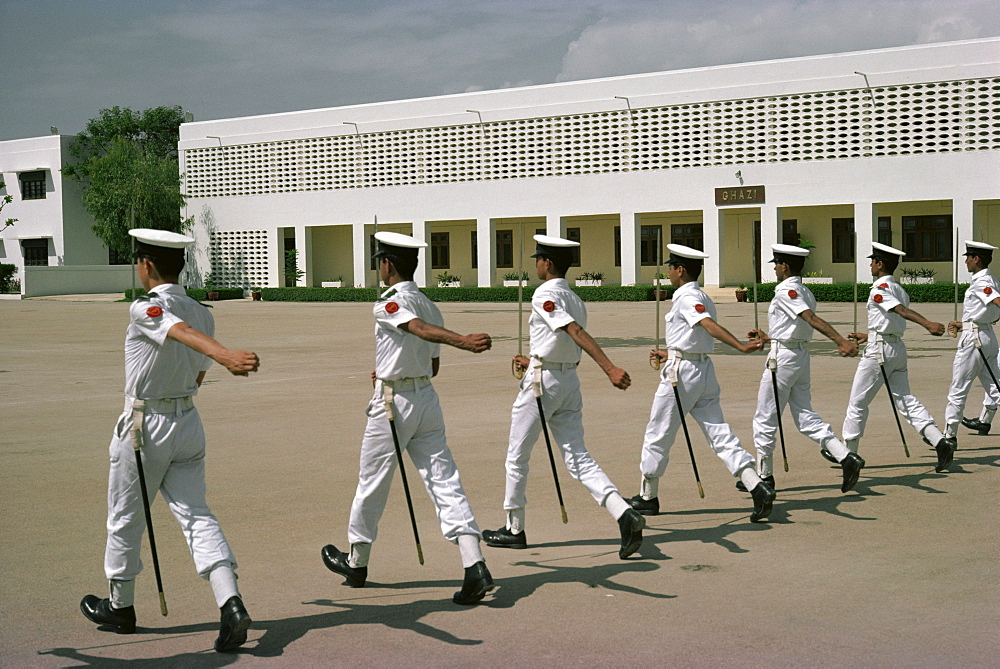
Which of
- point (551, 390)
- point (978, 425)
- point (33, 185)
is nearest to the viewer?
point (551, 390)

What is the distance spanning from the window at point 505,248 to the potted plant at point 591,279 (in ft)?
12.2

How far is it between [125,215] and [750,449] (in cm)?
5340

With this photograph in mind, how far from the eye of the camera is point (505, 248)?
54531 millimetres

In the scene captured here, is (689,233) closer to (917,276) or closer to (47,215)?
(917,276)

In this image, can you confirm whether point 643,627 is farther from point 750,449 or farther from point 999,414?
point 999,414

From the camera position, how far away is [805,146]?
145ft

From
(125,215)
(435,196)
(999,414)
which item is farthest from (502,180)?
(999,414)

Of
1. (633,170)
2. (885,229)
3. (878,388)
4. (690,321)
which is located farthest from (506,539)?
(885,229)

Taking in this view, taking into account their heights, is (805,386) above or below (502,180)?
below

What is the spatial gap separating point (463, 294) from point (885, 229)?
18130 millimetres

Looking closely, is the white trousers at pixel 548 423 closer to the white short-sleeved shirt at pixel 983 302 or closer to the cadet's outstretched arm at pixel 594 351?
the cadet's outstretched arm at pixel 594 351

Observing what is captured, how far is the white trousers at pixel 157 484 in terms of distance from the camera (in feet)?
16.3

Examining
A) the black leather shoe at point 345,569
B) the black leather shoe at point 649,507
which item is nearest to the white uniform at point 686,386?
the black leather shoe at point 649,507

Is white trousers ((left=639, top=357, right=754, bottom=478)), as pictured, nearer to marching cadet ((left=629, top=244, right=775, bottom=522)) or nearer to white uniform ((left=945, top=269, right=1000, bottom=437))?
marching cadet ((left=629, top=244, right=775, bottom=522))
